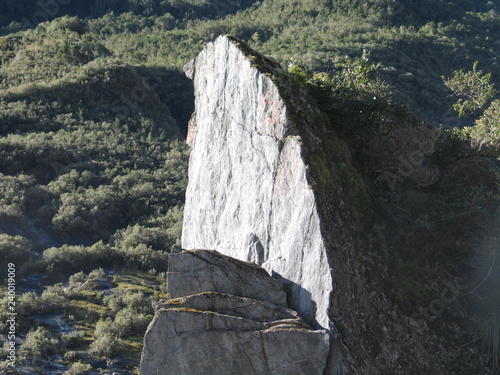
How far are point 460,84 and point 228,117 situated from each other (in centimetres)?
644

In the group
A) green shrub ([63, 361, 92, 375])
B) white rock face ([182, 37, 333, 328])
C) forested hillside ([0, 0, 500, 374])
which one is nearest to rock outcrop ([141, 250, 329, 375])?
white rock face ([182, 37, 333, 328])

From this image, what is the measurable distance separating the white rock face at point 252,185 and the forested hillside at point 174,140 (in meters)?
1.12

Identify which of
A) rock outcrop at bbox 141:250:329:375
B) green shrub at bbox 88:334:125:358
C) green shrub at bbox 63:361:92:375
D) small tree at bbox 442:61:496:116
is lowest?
green shrub at bbox 63:361:92:375

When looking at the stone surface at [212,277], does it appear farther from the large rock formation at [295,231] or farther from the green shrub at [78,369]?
the green shrub at [78,369]

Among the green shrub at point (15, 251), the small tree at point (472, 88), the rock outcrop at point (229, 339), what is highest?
the small tree at point (472, 88)

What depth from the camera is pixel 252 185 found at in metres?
10.6

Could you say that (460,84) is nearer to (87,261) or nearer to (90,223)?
(87,261)

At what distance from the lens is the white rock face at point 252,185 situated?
8844 mm

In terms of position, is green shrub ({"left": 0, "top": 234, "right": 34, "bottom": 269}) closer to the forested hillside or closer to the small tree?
the forested hillside

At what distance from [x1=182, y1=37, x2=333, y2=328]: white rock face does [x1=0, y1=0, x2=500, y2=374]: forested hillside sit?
1.12 metres

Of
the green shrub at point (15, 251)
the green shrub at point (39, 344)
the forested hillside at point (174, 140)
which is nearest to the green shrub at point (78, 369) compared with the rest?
the forested hillside at point (174, 140)

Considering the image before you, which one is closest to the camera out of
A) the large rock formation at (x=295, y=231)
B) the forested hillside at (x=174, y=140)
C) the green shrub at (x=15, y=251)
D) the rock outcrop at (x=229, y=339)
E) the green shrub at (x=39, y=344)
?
the rock outcrop at (x=229, y=339)

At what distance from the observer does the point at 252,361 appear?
8078 mm

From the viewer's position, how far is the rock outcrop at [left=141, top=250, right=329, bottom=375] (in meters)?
7.97
